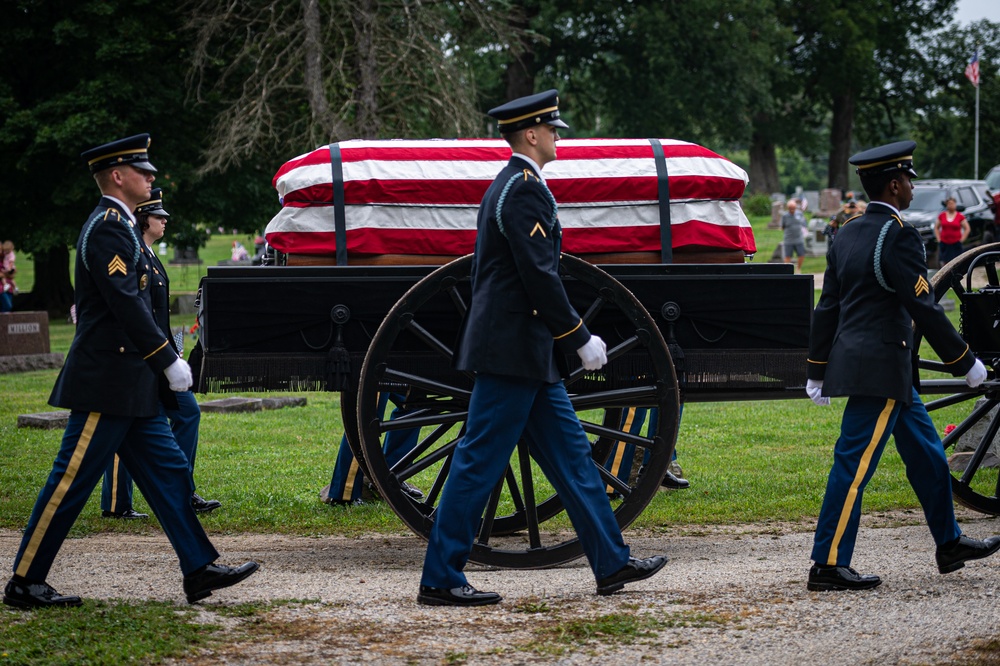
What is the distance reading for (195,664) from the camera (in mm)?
4125

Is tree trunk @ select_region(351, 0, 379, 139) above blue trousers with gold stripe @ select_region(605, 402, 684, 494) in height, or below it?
above

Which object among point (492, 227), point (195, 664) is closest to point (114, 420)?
point (195, 664)

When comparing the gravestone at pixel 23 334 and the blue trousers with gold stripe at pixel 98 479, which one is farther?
the gravestone at pixel 23 334

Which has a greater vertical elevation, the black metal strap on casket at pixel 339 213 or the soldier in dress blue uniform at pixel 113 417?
the black metal strap on casket at pixel 339 213

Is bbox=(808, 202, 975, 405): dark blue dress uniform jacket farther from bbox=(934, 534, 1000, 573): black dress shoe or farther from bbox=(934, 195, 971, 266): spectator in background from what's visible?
bbox=(934, 195, 971, 266): spectator in background

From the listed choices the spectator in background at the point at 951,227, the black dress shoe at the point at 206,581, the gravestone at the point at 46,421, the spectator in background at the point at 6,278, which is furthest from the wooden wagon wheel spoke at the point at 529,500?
the spectator in background at the point at 951,227

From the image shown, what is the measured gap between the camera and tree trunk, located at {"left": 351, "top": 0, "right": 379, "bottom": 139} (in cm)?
2111

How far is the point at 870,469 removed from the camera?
5152 mm

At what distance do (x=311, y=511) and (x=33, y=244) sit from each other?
61.2ft

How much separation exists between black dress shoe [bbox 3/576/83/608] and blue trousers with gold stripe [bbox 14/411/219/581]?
0.03m

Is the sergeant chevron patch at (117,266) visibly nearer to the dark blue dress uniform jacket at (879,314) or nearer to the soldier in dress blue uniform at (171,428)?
the soldier in dress blue uniform at (171,428)

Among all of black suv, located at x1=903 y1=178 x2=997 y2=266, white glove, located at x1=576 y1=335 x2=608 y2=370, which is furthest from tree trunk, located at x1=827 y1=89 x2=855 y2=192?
white glove, located at x1=576 y1=335 x2=608 y2=370

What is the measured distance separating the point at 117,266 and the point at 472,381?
4.97 ft

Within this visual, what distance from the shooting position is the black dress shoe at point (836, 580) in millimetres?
5043
